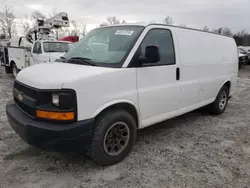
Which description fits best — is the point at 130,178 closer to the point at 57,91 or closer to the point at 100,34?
the point at 57,91

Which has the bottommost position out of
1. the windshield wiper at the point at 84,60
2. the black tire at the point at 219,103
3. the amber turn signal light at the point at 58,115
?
the black tire at the point at 219,103

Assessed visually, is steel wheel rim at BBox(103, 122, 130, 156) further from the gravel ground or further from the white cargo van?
the gravel ground

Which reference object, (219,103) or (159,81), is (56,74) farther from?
(219,103)

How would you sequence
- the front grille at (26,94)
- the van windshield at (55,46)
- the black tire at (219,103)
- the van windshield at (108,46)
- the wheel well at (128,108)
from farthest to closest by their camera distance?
the van windshield at (55,46)
the black tire at (219,103)
the van windshield at (108,46)
the wheel well at (128,108)
the front grille at (26,94)

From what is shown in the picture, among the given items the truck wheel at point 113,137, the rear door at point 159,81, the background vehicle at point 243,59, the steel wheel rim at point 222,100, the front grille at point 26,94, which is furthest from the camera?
the background vehicle at point 243,59

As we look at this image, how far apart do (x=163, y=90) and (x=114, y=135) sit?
1.12m

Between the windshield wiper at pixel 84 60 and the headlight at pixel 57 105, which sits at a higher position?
the windshield wiper at pixel 84 60

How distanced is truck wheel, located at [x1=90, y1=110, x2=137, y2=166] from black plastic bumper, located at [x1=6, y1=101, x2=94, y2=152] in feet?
0.47

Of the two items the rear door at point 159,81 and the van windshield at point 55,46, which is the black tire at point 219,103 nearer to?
the rear door at point 159,81

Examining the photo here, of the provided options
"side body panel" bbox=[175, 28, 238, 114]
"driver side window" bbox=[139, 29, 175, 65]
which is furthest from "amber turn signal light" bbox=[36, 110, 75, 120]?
"side body panel" bbox=[175, 28, 238, 114]

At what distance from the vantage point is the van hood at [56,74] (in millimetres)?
2584

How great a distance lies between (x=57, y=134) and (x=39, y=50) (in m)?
8.06

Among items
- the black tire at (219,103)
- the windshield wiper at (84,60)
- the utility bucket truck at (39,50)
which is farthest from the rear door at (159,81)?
the utility bucket truck at (39,50)

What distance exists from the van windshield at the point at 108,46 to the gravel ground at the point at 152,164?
1471mm
